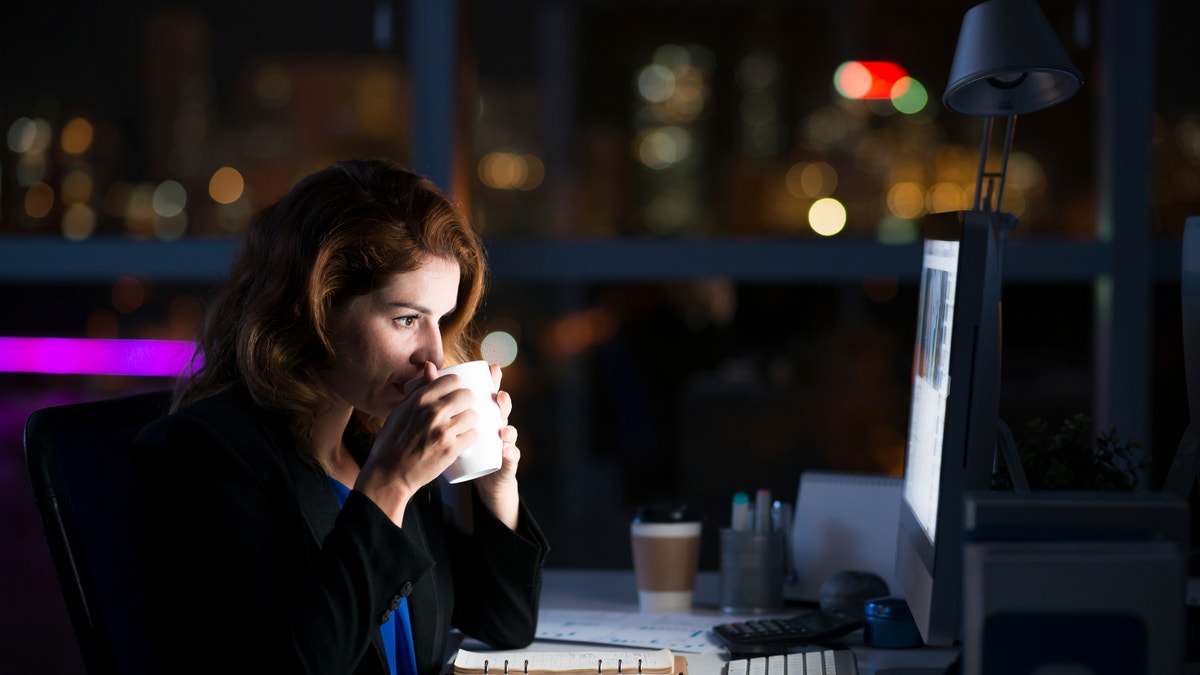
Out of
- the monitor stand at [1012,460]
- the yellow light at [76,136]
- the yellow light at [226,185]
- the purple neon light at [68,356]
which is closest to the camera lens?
the monitor stand at [1012,460]

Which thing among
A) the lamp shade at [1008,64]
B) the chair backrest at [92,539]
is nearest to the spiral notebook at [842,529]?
the lamp shade at [1008,64]

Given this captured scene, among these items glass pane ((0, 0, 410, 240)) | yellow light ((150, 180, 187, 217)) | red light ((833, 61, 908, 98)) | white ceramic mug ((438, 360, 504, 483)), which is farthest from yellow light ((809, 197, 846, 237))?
white ceramic mug ((438, 360, 504, 483))

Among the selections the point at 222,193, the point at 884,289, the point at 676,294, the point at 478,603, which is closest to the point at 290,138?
the point at 222,193

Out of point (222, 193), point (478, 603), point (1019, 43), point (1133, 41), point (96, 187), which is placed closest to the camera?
point (1019, 43)

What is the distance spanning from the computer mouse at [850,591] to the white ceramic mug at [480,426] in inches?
22.0

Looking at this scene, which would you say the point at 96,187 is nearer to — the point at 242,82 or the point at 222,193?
the point at 222,193

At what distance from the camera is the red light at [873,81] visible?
6078 mm

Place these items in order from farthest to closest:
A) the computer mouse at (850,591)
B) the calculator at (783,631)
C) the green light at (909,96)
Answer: the green light at (909,96)
the computer mouse at (850,591)
the calculator at (783,631)

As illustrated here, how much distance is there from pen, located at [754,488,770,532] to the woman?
33 centimetres

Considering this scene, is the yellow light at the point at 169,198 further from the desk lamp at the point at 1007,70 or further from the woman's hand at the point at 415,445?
the desk lamp at the point at 1007,70

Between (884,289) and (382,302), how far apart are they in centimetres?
501

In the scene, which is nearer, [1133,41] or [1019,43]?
[1019,43]

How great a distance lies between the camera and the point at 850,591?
1.53 meters

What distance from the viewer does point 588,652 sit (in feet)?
4.23
